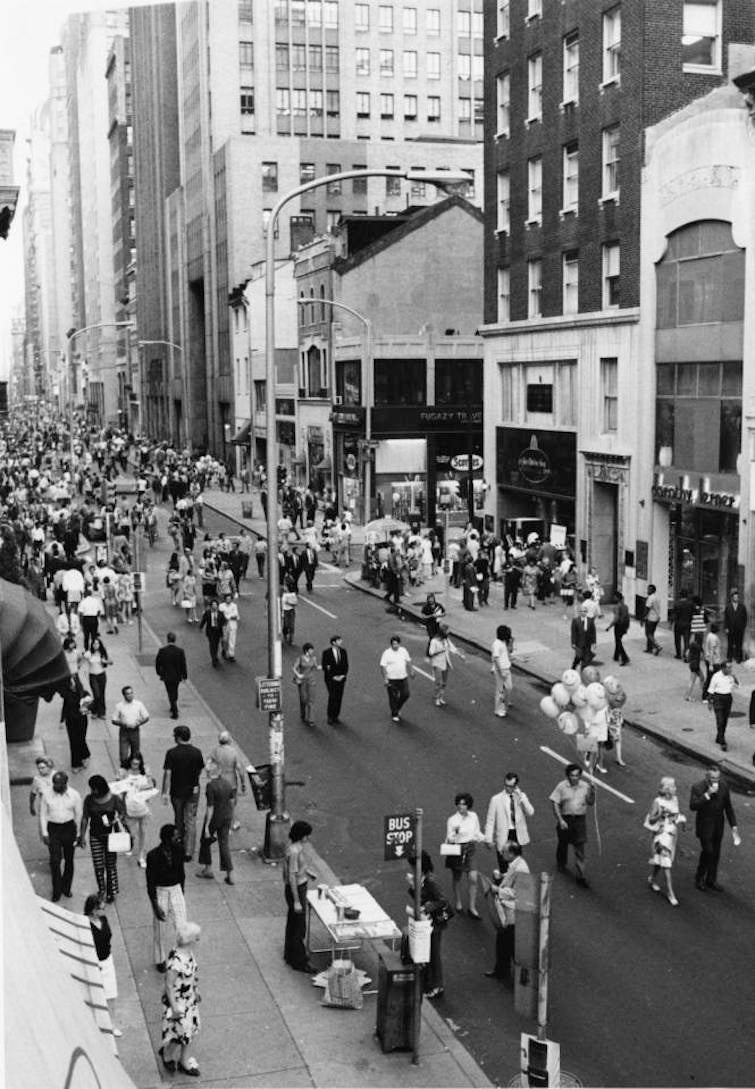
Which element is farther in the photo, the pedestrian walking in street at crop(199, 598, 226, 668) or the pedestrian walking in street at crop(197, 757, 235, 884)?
the pedestrian walking in street at crop(199, 598, 226, 668)

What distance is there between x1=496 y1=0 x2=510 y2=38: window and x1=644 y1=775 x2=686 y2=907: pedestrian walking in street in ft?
112

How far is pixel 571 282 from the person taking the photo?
3816 cm

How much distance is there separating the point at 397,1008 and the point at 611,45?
3097 cm

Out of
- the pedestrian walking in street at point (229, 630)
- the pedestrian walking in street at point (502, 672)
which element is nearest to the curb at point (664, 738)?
the pedestrian walking in street at point (502, 672)

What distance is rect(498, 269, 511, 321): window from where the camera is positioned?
141 feet

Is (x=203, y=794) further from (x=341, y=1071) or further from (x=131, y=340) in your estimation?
(x=131, y=340)

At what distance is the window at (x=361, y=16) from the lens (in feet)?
247

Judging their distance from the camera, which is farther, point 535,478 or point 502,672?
point 535,478

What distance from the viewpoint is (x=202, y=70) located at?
302 feet

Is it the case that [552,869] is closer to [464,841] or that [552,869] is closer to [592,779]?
[464,841]

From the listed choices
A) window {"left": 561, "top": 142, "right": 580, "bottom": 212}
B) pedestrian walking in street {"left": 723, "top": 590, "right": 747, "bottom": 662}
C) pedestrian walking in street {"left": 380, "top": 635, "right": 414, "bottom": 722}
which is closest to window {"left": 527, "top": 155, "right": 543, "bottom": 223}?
window {"left": 561, "top": 142, "right": 580, "bottom": 212}

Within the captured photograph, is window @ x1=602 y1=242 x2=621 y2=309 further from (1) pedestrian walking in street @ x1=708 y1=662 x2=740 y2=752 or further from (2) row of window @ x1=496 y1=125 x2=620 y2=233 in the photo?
(1) pedestrian walking in street @ x1=708 y1=662 x2=740 y2=752

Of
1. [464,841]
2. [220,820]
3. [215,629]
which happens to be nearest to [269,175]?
[215,629]

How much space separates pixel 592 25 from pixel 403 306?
1003 inches
